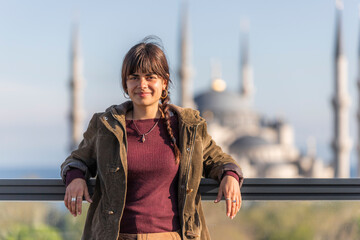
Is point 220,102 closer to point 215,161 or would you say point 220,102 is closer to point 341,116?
point 341,116

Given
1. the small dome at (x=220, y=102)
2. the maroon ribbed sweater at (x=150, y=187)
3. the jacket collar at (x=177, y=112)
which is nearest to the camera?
the maroon ribbed sweater at (x=150, y=187)

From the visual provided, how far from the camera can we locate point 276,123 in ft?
208

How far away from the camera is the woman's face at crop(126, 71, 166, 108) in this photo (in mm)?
1867

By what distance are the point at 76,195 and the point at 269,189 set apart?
0.75m

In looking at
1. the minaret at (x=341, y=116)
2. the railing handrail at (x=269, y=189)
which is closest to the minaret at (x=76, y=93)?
the minaret at (x=341, y=116)

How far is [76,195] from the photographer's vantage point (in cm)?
190

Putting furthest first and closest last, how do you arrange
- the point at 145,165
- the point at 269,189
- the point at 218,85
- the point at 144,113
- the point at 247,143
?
the point at 218,85
the point at 247,143
the point at 269,189
the point at 144,113
the point at 145,165

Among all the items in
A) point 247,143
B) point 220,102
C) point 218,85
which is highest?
point 218,85

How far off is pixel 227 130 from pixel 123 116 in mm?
52472

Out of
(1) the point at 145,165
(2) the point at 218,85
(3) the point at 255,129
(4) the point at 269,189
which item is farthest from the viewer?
(2) the point at 218,85

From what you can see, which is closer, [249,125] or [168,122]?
[168,122]

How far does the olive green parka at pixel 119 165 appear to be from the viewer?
1835 millimetres

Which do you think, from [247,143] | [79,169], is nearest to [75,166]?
[79,169]

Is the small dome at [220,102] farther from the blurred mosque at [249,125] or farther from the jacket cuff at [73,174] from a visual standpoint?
the jacket cuff at [73,174]
